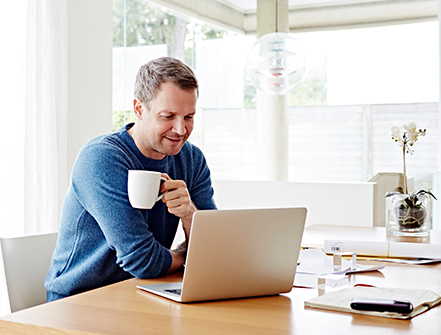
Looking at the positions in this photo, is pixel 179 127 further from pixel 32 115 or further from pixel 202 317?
pixel 32 115

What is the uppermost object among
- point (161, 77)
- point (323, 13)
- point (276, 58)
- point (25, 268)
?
point (323, 13)

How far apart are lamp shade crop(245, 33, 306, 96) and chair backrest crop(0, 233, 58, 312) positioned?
8.51 ft

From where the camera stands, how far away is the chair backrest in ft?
5.07

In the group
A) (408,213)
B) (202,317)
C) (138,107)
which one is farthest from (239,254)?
(408,213)

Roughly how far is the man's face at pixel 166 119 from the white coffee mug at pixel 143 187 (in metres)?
0.25

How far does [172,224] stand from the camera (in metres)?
1.66

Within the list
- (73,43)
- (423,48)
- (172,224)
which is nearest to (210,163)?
(423,48)

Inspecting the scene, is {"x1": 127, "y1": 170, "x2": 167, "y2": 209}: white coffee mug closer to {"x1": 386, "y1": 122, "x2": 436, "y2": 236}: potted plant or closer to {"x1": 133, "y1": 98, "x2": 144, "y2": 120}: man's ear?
{"x1": 133, "y1": 98, "x2": 144, "y2": 120}: man's ear

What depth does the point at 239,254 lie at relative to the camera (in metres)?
1.12

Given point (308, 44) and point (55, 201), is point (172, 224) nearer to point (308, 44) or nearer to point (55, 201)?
point (55, 201)

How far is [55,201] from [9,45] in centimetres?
84

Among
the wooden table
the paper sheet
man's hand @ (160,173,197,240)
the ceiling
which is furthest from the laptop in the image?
the ceiling

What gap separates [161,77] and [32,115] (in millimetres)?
1584

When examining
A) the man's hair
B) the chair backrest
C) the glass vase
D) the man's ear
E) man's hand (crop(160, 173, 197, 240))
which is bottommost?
the chair backrest
